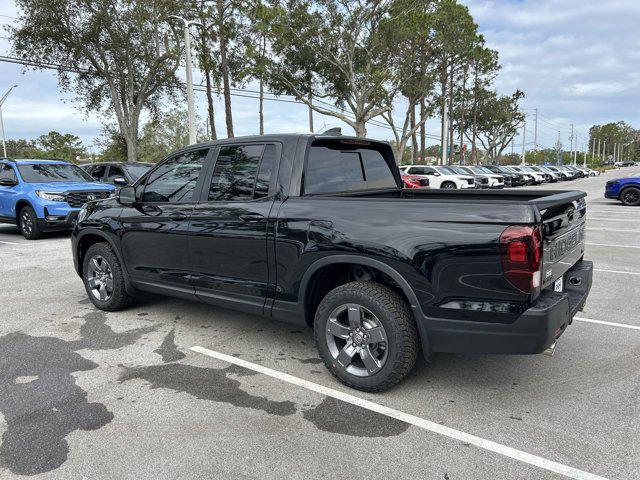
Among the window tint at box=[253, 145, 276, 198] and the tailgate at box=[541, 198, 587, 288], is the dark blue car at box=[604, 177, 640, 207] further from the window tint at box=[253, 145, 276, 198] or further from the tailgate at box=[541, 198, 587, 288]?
the window tint at box=[253, 145, 276, 198]

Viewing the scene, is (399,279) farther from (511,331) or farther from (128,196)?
(128,196)

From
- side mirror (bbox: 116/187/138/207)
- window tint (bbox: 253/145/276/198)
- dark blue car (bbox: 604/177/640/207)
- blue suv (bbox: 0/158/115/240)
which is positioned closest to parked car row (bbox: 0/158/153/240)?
blue suv (bbox: 0/158/115/240)

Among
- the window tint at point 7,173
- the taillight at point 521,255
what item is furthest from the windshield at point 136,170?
the taillight at point 521,255

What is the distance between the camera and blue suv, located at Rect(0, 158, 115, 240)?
1070cm

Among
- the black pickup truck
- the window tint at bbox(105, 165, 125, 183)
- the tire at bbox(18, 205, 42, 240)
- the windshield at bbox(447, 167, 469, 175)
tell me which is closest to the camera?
the black pickup truck

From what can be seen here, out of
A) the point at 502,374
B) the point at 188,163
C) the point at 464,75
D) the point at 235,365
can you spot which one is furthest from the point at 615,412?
the point at 464,75

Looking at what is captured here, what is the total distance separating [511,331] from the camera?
2869 millimetres

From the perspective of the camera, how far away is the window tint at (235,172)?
4.03 metres

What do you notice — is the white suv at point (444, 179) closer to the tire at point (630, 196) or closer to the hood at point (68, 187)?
the tire at point (630, 196)

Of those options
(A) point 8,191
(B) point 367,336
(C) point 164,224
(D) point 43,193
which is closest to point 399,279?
(B) point 367,336

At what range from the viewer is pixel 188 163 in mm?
4531

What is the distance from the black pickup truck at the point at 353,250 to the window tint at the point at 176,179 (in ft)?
0.05

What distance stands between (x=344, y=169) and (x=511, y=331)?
201 centimetres

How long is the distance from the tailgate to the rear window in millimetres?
1682
